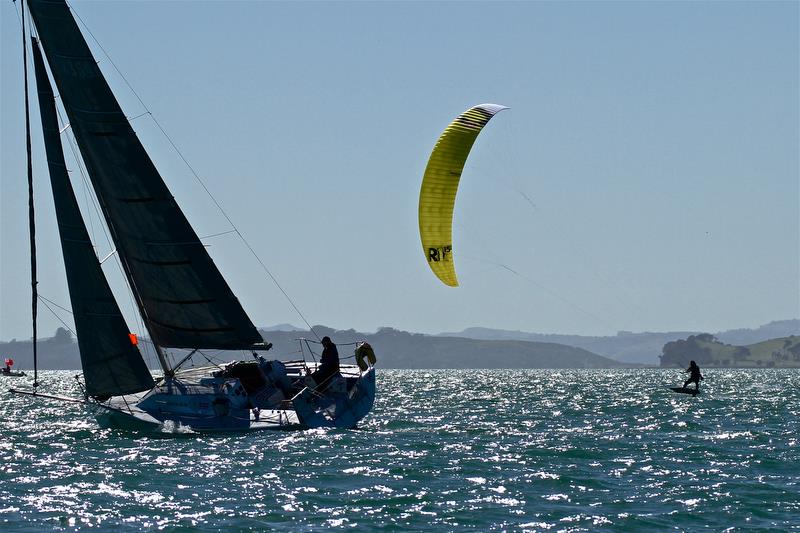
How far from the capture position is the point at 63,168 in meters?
34.1

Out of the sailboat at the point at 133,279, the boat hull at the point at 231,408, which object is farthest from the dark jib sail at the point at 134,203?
the boat hull at the point at 231,408

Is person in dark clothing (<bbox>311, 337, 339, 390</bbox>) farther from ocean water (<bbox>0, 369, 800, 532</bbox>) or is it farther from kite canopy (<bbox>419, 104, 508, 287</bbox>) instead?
kite canopy (<bbox>419, 104, 508, 287</bbox>)

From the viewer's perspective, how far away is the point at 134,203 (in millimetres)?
34031

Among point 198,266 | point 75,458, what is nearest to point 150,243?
point 198,266

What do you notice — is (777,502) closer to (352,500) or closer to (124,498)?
(352,500)

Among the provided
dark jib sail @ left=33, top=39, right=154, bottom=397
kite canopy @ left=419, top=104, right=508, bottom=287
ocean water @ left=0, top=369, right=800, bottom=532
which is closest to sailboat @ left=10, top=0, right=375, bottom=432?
dark jib sail @ left=33, top=39, right=154, bottom=397

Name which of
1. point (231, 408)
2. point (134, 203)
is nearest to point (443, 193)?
point (134, 203)

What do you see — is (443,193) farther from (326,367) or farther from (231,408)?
(231,408)

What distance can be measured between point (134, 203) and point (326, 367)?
24.4 ft

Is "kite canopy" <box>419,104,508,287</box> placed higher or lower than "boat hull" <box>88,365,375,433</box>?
higher

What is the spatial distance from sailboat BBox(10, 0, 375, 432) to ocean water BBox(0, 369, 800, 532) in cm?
158

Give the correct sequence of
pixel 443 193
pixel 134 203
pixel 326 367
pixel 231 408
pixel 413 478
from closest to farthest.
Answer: pixel 413 478 < pixel 231 408 < pixel 326 367 < pixel 134 203 < pixel 443 193

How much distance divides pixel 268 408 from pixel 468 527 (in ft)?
54.6

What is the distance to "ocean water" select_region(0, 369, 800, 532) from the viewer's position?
18502mm
